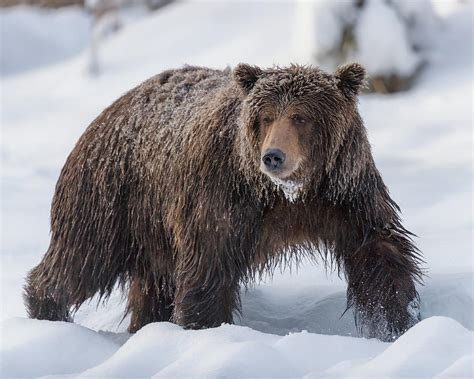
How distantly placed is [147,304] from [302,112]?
1778mm

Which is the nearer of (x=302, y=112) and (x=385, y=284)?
(x=302, y=112)

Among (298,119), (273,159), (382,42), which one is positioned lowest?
(273,159)

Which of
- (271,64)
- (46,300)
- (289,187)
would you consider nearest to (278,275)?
(46,300)

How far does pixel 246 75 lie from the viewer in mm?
5402

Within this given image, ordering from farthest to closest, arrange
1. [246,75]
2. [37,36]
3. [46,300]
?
1. [37,36]
2. [46,300]
3. [246,75]

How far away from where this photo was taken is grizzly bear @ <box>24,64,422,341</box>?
210 inches

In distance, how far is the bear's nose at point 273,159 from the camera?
502 cm

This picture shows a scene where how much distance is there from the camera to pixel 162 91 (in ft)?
20.5

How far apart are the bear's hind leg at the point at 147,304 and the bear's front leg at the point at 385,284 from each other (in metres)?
1.26

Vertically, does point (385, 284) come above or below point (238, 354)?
above

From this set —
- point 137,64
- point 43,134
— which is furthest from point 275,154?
point 137,64

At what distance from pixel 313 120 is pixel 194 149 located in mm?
699

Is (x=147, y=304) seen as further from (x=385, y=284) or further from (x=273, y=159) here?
(x=273, y=159)

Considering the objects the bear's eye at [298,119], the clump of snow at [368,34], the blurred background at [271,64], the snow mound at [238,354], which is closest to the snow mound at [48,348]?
the snow mound at [238,354]
